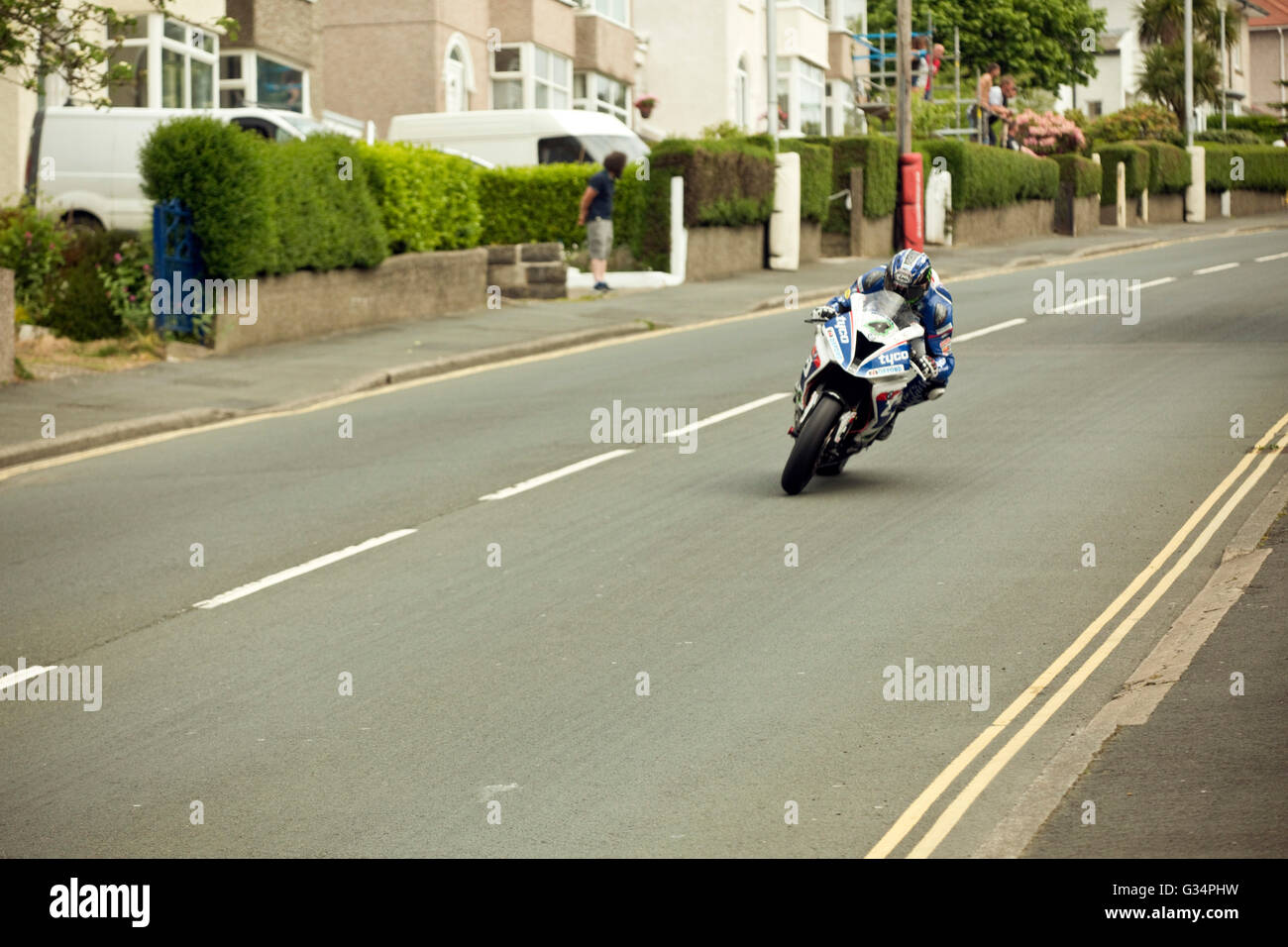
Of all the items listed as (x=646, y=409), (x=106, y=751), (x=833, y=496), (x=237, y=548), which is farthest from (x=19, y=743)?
(x=646, y=409)

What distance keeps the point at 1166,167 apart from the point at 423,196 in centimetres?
3261

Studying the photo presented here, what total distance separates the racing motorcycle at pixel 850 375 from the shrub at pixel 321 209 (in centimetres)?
1045

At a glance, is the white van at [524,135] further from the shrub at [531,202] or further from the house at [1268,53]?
the house at [1268,53]

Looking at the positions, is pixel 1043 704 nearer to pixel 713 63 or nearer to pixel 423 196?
pixel 423 196

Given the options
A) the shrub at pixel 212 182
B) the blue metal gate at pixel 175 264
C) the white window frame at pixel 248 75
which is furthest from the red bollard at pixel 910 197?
the blue metal gate at pixel 175 264

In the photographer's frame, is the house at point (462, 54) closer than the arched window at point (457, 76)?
Yes

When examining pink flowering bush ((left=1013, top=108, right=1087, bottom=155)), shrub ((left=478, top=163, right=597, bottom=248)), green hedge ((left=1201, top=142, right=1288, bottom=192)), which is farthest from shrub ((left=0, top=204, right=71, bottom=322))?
green hedge ((left=1201, top=142, right=1288, bottom=192))

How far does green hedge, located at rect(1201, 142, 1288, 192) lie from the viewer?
182ft

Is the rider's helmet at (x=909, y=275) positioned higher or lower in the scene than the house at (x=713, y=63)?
lower

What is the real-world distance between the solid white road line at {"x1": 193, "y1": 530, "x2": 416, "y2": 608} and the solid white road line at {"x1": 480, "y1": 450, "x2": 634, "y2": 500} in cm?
128

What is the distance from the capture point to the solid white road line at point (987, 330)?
2167 centimetres

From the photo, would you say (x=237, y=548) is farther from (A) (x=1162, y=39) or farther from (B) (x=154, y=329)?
(A) (x=1162, y=39)

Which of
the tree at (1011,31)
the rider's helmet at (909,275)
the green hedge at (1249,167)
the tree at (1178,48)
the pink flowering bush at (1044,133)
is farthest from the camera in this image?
the tree at (1178,48)

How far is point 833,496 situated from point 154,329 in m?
10.4
